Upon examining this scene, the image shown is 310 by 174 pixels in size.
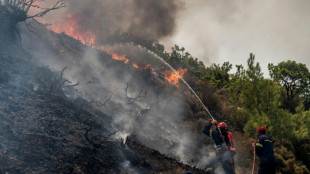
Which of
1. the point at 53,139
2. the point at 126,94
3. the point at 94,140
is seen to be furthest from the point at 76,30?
the point at 53,139

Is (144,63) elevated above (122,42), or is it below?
below

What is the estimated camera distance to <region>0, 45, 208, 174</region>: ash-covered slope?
607 centimetres

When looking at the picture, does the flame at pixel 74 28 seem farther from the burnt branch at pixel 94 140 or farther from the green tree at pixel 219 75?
the burnt branch at pixel 94 140

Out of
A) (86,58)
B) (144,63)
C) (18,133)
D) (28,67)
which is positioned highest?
(144,63)

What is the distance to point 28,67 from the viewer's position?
12.8m

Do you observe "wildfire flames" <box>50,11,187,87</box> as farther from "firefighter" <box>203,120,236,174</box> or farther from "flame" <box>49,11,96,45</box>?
"firefighter" <box>203,120,236,174</box>

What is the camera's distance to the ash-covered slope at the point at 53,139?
607 cm

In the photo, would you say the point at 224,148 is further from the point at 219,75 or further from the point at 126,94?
the point at 219,75

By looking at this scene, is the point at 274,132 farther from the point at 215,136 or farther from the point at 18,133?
the point at 18,133

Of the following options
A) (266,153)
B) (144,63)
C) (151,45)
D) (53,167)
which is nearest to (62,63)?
(144,63)

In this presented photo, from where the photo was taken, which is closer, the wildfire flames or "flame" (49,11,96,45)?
the wildfire flames

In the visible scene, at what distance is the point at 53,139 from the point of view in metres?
7.13

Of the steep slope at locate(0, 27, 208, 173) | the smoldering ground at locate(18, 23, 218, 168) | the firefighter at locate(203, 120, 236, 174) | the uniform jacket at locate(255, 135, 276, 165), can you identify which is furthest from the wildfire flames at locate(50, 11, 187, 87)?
the uniform jacket at locate(255, 135, 276, 165)

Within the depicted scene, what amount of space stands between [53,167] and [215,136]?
17.3ft
